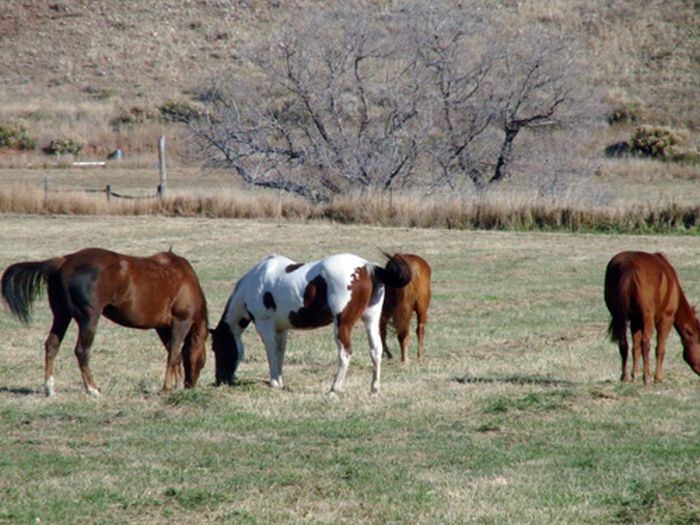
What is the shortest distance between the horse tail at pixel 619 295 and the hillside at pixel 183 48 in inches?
2073

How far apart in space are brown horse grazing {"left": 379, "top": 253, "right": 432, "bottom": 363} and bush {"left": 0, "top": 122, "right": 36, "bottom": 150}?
156 ft

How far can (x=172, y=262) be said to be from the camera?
45.2 ft

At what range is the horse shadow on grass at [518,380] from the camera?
46.1 feet

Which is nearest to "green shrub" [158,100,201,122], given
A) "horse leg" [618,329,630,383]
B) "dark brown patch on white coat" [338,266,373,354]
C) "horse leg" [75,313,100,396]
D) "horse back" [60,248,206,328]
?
"horse back" [60,248,206,328]

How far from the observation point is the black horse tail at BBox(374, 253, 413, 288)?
13087 millimetres

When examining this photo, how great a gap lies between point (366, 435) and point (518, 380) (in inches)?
149

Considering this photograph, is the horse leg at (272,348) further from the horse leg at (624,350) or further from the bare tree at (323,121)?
the bare tree at (323,121)

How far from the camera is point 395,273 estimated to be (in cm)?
1309

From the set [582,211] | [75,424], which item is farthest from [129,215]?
[75,424]

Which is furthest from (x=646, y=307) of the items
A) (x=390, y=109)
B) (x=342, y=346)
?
(x=390, y=109)

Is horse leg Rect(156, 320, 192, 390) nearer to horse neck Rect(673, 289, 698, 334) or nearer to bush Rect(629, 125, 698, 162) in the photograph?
horse neck Rect(673, 289, 698, 334)

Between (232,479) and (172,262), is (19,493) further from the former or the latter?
(172,262)

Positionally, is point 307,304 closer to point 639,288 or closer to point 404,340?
point 404,340

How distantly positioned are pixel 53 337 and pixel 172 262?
1458mm
